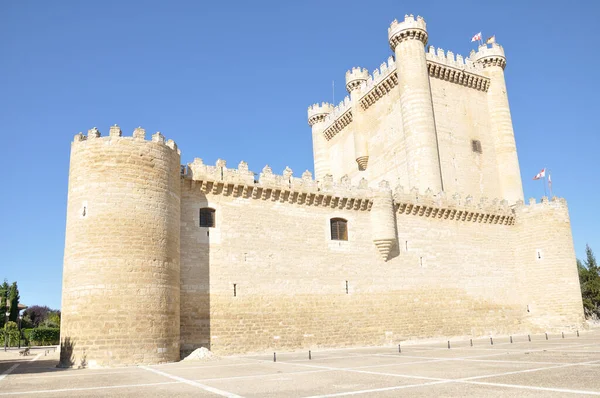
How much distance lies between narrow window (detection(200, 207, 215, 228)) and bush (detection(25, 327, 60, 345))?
93.7 ft

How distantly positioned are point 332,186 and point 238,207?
4.78m

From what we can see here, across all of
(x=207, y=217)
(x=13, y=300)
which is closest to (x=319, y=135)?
(x=207, y=217)

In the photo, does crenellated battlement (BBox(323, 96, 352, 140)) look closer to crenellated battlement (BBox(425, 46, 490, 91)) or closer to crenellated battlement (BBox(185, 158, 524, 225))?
crenellated battlement (BBox(425, 46, 490, 91))

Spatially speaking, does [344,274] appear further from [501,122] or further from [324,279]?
[501,122]

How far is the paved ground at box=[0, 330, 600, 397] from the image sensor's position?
8.59 m

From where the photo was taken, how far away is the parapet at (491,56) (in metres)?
32.9

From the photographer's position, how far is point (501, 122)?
31.9 metres

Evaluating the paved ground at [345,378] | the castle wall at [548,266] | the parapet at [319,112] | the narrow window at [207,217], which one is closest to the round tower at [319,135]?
the parapet at [319,112]

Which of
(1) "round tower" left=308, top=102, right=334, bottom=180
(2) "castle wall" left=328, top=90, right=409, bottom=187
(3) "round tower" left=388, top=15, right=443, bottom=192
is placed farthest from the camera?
(1) "round tower" left=308, top=102, right=334, bottom=180

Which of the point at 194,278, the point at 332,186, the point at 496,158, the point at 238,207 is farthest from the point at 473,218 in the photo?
the point at 194,278

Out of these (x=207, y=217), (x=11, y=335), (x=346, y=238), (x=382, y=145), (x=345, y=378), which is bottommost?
(x=345, y=378)

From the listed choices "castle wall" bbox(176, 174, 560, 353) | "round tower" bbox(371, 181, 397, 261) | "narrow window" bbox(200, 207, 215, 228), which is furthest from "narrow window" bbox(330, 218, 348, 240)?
"narrow window" bbox(200, 207, 215, 228)

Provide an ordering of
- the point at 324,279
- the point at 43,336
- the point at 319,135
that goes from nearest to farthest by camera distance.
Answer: the point at 324,279 < the point at 319,135 < the point at 43,336

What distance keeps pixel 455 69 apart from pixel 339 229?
15.5 meters
